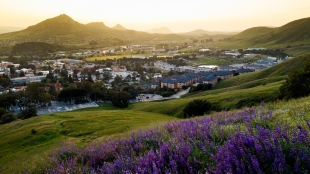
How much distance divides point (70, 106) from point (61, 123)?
144 feet

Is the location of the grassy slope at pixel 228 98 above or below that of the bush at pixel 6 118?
above

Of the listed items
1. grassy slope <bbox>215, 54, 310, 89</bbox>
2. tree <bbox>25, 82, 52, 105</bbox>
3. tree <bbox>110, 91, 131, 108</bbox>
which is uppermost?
grassy slope <bbox>215, 54, 310, 89</bbox>

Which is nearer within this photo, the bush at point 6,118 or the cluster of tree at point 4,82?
the bush at point 6,118

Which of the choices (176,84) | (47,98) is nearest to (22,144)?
(47,98)

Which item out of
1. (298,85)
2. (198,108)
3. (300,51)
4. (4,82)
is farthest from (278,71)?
(300,51)

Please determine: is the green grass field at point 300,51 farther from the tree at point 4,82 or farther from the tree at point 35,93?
the tree at point 4,82

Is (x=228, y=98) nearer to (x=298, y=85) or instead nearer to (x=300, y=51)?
(x=298, y=85)

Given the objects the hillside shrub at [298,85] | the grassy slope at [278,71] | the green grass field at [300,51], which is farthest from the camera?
the green grass field at [300,51]

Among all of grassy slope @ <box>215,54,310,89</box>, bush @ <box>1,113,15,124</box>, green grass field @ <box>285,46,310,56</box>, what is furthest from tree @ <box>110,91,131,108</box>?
green grass field @ <box>285,46,310,56</box>

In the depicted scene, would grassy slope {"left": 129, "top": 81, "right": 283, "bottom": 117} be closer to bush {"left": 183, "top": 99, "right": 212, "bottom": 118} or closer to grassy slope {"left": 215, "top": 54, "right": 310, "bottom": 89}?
bush {"left": 183, "top": 99, "right": 212, "bottom": 118}

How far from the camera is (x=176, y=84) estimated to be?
337 ft

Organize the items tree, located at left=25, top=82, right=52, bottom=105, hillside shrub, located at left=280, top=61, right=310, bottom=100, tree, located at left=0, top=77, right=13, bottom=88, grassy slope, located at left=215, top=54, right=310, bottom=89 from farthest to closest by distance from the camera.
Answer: tree, located at left=0, top=77, right=13, bottom=88 → tree, located at left=25, top=82, right=52, bottom=105 → grassy slope, located at left=215, top=54, right=310, bottom=89 → hillside shrub, located at left=280, top=61, right=310, bottom=100

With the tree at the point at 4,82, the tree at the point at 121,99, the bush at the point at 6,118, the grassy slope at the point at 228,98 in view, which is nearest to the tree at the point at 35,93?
the bush at the point at 6,118

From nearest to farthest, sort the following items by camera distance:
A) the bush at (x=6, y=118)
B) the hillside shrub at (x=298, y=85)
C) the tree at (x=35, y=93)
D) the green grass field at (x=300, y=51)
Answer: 1. the hillside shrub at (x=298, y=85)
2. the bush at (x=6, y=118)
3. the tree at (x=35, y=93)
4. the green grass field at (x=300, y=51)
